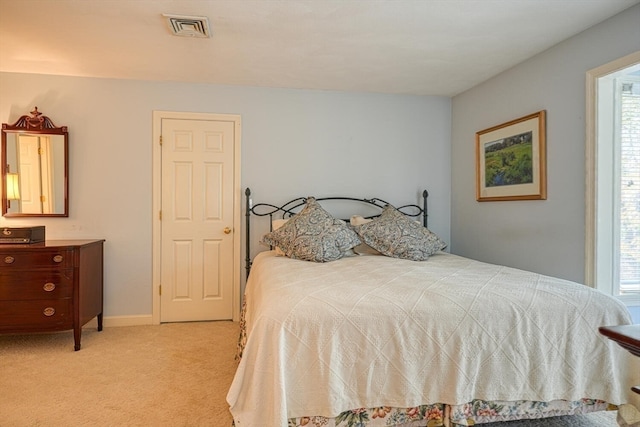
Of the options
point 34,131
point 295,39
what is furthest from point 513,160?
point 34,131

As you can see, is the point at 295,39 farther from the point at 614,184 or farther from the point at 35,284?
the point at 35,284

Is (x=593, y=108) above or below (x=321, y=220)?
above

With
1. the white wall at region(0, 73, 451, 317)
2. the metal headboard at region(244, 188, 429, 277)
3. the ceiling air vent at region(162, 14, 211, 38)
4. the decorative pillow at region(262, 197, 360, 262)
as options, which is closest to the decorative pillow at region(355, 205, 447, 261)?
the decorative pillow at region(262, 197, 360, 262)

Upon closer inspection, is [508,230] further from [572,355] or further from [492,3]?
[492,3]

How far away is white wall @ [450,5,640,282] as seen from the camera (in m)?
2.39

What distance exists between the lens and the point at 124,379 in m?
2.38

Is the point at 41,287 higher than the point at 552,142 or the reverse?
the reverse

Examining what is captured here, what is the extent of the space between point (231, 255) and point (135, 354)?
1193 millimetres

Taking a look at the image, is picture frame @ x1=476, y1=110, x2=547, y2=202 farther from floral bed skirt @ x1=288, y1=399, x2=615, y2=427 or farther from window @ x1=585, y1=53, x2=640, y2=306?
floral bed skirt @ x1=288, y1=399, x2=615, y2=427

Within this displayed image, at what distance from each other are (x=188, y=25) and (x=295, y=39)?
28.4 inches

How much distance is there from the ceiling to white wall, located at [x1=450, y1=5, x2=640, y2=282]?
116mm

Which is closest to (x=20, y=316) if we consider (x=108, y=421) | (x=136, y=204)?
(x=136, y=204)

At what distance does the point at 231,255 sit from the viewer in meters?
3.62

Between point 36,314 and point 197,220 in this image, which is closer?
point 36,314
